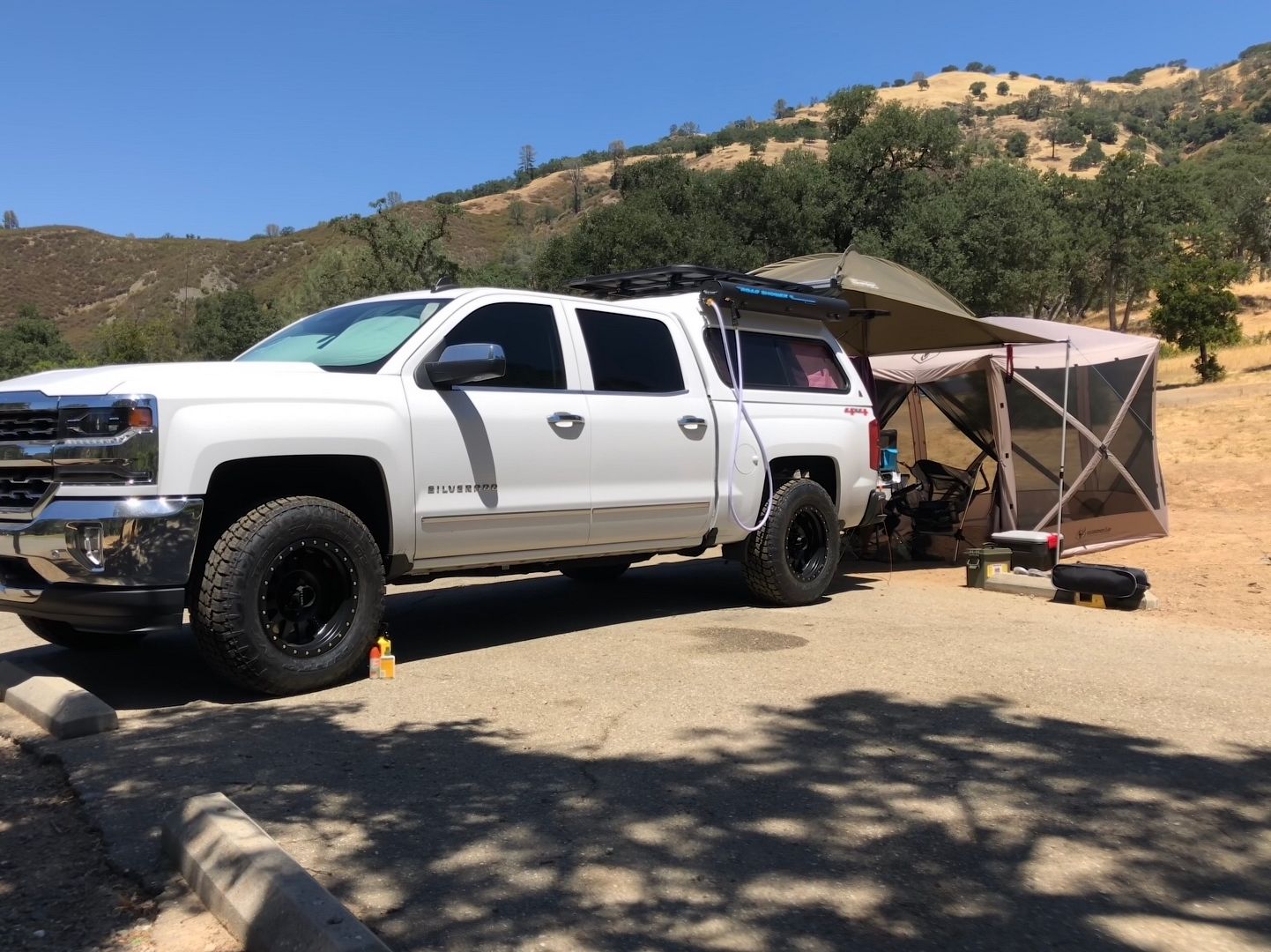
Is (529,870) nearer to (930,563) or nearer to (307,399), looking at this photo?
(307,399)

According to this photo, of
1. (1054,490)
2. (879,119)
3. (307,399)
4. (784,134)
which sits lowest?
(1054,490)

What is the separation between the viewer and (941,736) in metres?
4.43

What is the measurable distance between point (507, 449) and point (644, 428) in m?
1.10

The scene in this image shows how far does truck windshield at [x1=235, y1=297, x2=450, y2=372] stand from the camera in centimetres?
548

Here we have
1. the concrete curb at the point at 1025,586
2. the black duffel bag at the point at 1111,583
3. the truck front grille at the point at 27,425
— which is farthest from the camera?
the concrete curb at the point at 1025,586

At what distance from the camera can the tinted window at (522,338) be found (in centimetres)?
579

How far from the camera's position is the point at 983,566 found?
9398 mm

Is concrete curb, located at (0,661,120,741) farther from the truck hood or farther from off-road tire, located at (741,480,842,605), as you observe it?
off-road tire, located at (741,480,842,605)

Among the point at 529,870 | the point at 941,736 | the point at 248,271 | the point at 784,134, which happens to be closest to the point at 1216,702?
the point at 941,736

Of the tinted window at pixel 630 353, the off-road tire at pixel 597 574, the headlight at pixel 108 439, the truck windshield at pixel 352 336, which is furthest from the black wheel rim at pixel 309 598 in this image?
the off-road tire at pixel 597 574

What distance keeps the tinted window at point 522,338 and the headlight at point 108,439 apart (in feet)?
5.69

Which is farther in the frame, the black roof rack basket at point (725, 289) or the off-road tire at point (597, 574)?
the off-road tire at point (597, 574)

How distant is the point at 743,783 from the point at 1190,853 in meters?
1.46

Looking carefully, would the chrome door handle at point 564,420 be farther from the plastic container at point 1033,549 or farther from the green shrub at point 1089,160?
the green shrub at point 1089,160
